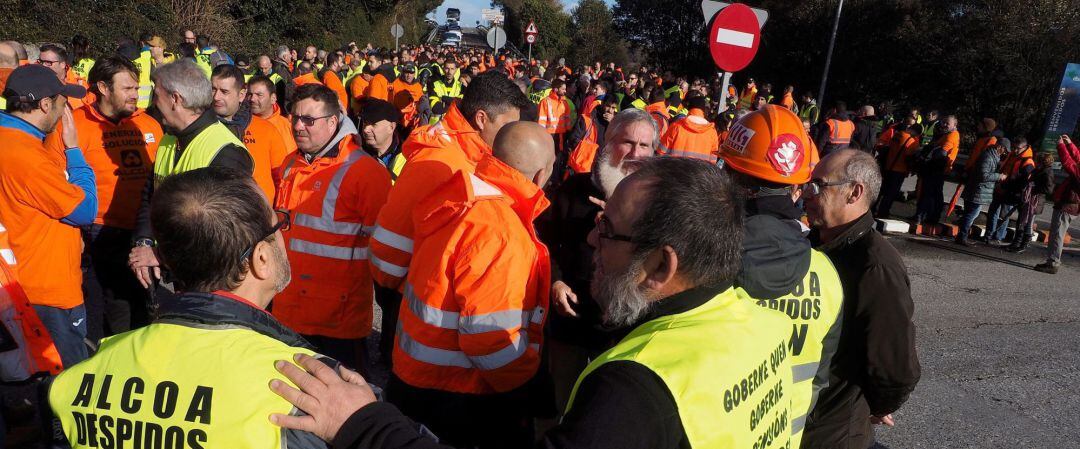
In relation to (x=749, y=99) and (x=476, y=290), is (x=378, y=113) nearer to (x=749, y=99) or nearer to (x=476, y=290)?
(x=476, y=290)

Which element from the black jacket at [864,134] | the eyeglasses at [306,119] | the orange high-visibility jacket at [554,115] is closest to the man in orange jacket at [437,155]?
the eyeglasses at [306,119]

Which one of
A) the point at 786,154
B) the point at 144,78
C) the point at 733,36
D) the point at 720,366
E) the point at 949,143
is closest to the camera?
the point at 720,366

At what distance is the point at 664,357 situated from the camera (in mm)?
1381

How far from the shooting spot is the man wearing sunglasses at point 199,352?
137 cm

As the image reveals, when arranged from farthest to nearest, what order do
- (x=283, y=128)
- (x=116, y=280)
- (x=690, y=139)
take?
(x=690, y=139) → (x=283, y=128) → (x=116, y=280)

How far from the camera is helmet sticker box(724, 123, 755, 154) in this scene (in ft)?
9.14

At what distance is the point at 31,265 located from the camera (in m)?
3.12

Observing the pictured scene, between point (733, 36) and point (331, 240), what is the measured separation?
Result: 12.2ft

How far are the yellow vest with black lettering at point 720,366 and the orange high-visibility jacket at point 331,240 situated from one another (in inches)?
A: 83.8

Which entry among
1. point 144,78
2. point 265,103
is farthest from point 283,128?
point 144,78

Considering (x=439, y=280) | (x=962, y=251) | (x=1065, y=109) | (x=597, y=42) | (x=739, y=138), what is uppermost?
(x=597, y=42)

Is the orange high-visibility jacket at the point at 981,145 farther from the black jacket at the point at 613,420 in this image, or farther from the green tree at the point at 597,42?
the green tree at the point at 597,42

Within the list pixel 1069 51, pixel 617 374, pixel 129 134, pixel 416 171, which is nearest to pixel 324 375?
pixel 617 374

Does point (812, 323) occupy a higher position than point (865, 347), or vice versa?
point (812, 323)
